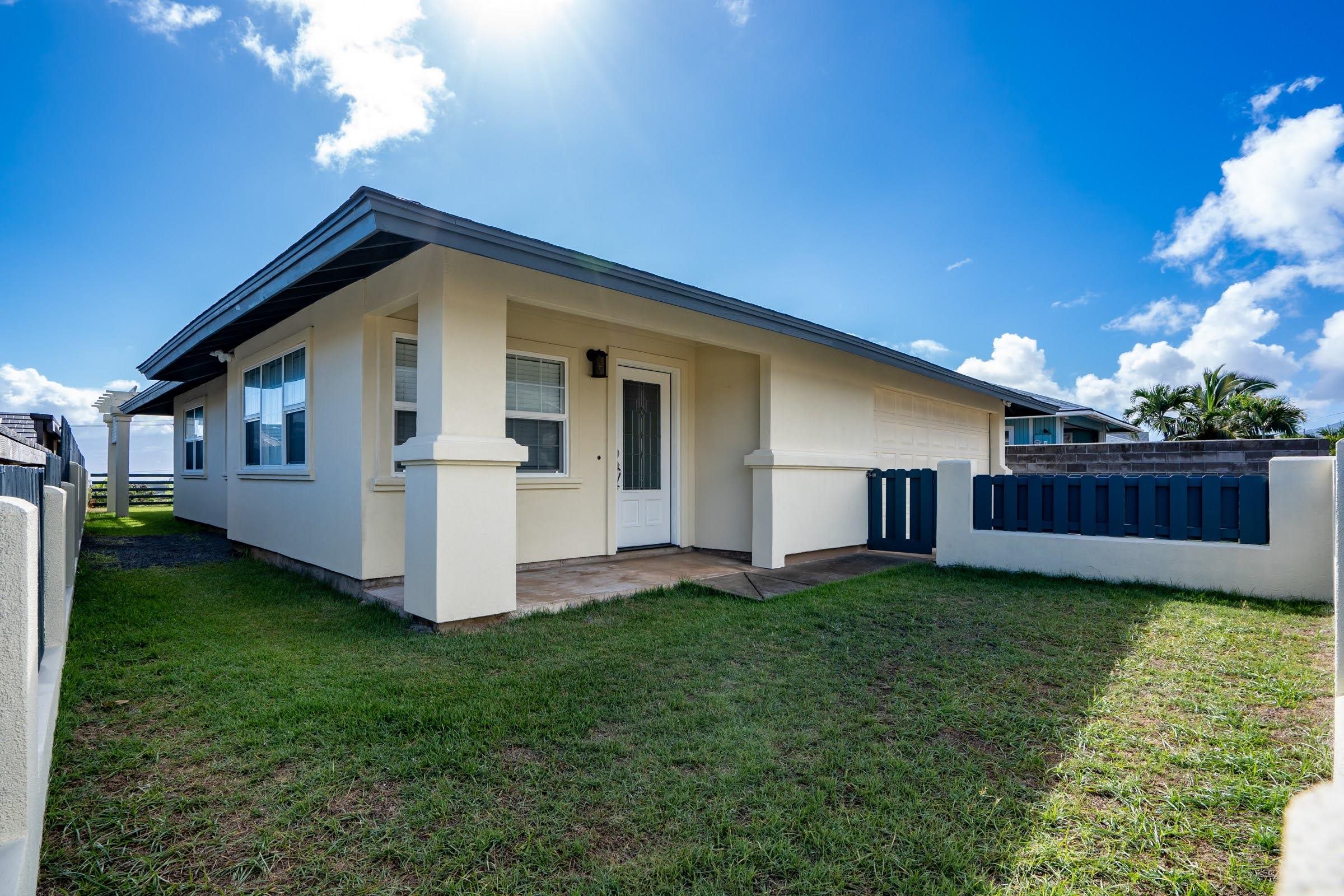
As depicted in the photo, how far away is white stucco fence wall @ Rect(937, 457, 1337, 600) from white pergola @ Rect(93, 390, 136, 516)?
18.5 metres

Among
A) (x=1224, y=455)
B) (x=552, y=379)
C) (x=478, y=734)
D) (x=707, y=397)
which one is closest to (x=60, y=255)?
(x=552, y=379)

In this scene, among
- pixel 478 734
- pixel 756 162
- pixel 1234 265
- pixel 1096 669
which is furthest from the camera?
pixel 1234 265

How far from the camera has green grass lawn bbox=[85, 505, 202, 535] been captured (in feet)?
38.6

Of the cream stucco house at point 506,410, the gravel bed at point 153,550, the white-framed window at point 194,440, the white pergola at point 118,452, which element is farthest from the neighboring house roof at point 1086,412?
the white pergola at point 118,452

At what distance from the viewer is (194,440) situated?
513 inches

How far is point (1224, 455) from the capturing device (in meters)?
11.8

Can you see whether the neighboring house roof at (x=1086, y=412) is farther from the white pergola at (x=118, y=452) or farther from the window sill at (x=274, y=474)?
the white pergola at (x=118, y=452)

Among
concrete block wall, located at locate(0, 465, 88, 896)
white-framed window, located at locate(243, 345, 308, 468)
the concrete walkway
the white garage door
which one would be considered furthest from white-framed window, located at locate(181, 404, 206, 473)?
concrete block wall, located at locate(0, 465, 88, 896)

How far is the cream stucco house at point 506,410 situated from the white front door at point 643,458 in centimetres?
3

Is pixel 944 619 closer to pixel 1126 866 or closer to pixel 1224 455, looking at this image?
pixel 1126 866

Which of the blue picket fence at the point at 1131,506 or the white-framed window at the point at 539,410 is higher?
the white-framed window at the point at 539,410

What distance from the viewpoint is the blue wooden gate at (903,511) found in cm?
798

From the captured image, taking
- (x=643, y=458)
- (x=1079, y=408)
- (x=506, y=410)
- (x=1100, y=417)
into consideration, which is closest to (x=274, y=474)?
(x=506, y=410)

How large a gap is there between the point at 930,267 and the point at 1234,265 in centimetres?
1378
